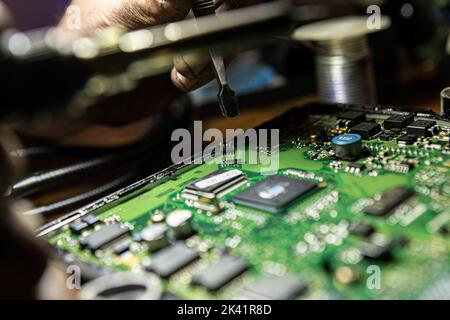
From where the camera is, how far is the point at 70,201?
173 cm

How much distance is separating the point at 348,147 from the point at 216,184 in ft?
1.08

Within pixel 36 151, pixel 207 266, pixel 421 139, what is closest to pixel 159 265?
pixel 207 266

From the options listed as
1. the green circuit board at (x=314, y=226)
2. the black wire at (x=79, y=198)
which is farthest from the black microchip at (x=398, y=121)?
the black wire at (x=79, y=198)

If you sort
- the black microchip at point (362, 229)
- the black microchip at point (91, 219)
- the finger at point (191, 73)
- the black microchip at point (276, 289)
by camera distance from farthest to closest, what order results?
the finger at point (191, 73)
the black microchip at point (91, 219)
the black microchip at point (362, 229)
the black microchip at point (276, 289)

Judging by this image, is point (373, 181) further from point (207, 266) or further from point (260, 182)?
point (207, 266)

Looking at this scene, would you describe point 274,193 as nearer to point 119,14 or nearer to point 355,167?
point 355,167

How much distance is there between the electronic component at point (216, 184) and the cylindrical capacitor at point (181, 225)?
0.11m

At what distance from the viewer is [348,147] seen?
4.22 feet

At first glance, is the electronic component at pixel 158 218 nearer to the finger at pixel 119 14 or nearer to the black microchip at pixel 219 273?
the black microchip at pixel 219 273

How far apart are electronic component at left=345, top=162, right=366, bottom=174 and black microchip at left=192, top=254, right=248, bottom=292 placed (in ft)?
1.30

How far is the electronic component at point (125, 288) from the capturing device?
95cm

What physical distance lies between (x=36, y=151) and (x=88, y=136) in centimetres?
23

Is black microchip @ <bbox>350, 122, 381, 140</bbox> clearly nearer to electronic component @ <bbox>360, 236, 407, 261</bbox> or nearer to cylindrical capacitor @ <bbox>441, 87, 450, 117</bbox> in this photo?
cylindrical capacitor @ <bbox>441, 87, 450, 117</bbox>

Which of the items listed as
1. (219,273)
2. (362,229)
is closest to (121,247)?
(219,273)
